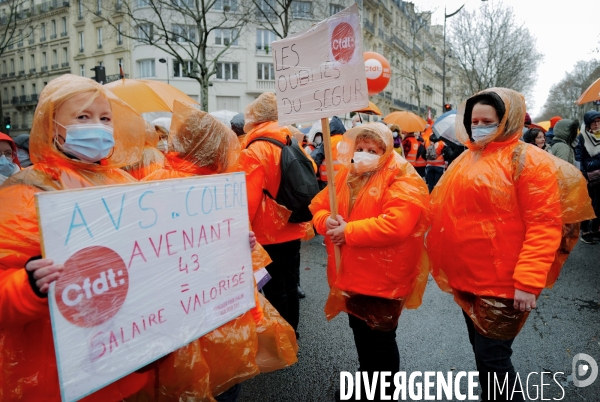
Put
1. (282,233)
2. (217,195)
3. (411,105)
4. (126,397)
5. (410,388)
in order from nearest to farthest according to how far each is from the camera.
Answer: (126,397)
(217,195)
(410,388)
(282,233)
(411,105)

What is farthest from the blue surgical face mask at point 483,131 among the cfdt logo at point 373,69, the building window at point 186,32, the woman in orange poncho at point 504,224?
the building window at point 186,32

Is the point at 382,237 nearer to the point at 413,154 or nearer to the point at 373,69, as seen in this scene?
the point at 373,69

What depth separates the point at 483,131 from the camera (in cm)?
210

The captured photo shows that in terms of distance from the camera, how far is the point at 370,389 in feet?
7.80

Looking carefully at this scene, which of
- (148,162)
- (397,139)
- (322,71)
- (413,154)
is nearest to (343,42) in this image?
(322,71)

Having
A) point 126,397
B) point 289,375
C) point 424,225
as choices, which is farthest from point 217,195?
point 289,375

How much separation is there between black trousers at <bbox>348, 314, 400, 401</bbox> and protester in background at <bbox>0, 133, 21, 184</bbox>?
11.2 ft

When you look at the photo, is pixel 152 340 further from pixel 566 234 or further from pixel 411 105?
pixel 411 105

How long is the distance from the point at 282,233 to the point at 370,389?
1228 mm

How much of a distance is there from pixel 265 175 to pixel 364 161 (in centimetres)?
89

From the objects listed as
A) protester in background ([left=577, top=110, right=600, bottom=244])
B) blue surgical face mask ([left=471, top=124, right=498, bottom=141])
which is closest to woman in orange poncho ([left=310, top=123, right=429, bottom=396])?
blue surgical face mask ([left=471, top=124, right=498, bottom=141])

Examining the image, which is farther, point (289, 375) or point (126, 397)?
point (289, 375)

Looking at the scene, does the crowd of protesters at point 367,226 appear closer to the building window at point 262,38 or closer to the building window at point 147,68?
the building window at point 147,68

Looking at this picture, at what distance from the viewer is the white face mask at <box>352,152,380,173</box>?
7.43 feet
